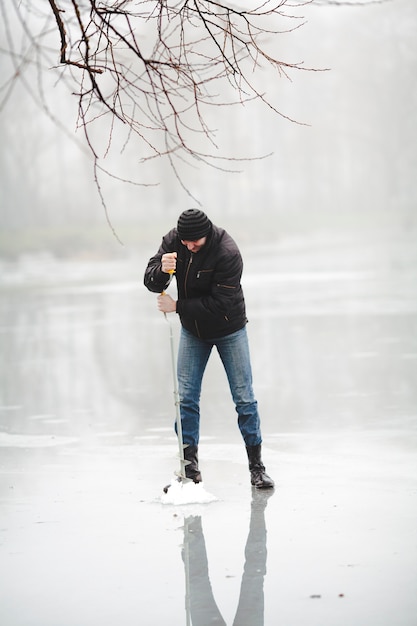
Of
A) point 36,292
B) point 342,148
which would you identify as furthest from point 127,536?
point 342,148

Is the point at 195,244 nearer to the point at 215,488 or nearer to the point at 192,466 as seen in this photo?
the point at 192,466

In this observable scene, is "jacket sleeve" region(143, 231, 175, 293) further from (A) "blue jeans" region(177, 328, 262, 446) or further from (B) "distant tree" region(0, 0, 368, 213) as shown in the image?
(B) "distant tree" region(0, 0, 368, 213)

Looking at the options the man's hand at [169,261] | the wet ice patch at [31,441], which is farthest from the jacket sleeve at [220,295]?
the wet ice patch at [31,441]

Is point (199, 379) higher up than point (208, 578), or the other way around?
point (199, 379)

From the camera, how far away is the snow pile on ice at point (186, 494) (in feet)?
21.3

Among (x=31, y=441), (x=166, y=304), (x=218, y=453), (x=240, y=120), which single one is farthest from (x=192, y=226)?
(x=240, y=120)

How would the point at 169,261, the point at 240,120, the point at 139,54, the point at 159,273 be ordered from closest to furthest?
the point at 139,54 < the point at 169,261 < the point at 159,273 < the point at 240,120

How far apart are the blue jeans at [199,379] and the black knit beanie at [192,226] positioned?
668mm

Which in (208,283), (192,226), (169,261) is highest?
(192,226)

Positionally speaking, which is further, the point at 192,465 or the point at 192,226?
the point at 192,465

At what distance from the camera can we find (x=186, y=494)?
652 cm

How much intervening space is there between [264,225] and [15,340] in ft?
144

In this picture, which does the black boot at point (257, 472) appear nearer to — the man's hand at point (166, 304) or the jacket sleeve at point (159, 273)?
the man's hand at point (166, 304)

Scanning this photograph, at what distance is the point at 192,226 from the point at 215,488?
1.57 metres
